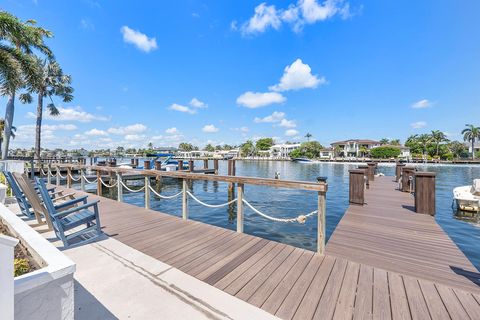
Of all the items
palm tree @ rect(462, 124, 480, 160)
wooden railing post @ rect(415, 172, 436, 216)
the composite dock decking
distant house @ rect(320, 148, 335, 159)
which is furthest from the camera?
distant house @ rect(320, 148, 335, 159)

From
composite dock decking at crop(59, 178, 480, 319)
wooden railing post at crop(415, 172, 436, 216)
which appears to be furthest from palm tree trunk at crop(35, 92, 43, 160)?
wooden railing post at crop(415, 172, 436, 216)

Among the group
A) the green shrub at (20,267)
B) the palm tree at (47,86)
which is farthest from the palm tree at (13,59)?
the green shrub at (20,267)

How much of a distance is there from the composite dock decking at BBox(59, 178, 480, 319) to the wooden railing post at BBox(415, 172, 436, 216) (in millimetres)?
1437

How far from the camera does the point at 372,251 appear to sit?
3.85m

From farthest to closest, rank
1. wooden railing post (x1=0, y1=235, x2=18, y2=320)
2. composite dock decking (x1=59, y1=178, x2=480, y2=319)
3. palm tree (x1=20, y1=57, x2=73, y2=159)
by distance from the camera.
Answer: palm tree (x1=20, y1=57, x2=73, y2=159) → composite dock decking (x1=59, y1=178, x2=480, y2=319) → wooden railing post (x1=0, y1=235, x2=18, y2=320)

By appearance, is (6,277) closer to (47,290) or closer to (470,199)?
(47,290)

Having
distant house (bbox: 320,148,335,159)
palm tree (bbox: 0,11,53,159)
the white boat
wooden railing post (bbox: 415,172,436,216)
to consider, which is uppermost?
palm tree (bbox: 0,11,53,159)

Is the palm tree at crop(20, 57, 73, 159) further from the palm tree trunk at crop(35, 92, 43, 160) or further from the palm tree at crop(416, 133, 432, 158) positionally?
the palm tree at crop(416, 133, 432, 158)

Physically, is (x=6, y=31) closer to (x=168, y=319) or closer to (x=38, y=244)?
(x=38, y=244)

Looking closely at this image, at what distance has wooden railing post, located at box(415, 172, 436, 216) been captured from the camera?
6176mm

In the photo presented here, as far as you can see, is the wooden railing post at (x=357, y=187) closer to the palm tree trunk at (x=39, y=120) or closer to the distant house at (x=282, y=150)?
the palm tree trunk at (x=39, y=120)

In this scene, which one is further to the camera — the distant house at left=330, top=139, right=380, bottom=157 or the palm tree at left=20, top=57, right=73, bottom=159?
the distant house at left=330, top=139, right=380, bottom=157

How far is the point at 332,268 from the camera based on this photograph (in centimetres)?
307

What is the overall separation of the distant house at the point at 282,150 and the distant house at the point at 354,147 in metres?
18.4
